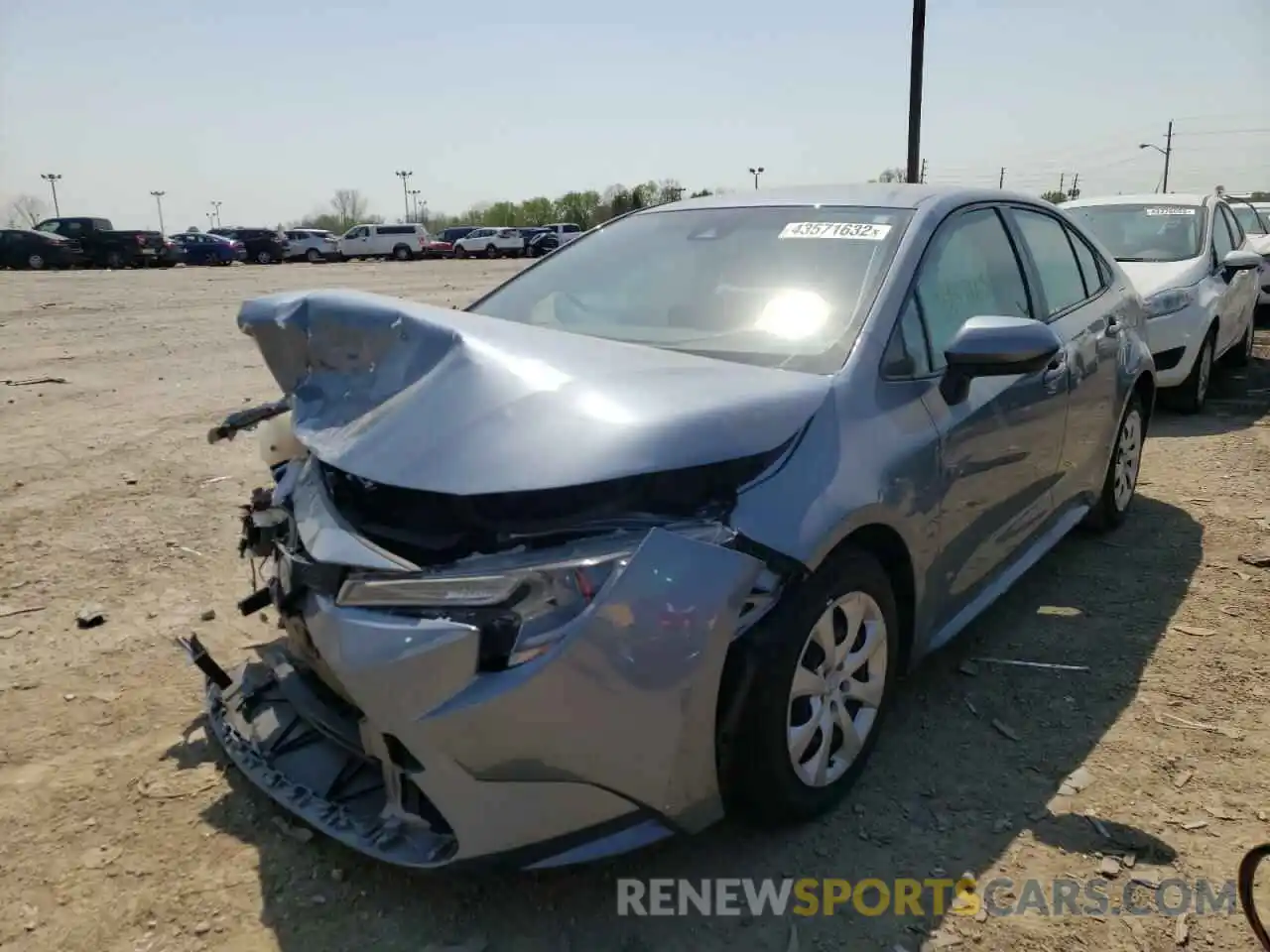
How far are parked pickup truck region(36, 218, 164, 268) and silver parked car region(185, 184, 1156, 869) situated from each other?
35.1m

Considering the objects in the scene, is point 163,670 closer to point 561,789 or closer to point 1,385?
point 561,789

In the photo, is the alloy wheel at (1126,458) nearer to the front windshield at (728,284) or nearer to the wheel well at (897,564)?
the front windshield at (728,284)

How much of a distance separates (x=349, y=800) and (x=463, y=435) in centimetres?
94

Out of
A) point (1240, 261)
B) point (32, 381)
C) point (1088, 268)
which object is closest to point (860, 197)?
point (1088, 268)

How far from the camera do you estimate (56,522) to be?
4.81 m

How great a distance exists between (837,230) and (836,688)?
1506 millimetres

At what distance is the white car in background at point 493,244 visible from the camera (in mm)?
Result: 46219

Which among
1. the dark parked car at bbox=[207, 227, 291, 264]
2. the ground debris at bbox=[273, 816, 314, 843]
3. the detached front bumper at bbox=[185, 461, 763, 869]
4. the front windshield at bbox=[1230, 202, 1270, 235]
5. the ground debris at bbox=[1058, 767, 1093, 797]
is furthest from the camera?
the dark parked car at bbox=[207, 227, 291, 264]

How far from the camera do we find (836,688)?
2508 millimetres

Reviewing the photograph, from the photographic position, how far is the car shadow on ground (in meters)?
2.19

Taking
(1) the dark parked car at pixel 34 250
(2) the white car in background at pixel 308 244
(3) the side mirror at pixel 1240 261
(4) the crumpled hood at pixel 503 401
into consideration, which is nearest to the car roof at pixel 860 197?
(4) the crumpled hood at pixel 503 401

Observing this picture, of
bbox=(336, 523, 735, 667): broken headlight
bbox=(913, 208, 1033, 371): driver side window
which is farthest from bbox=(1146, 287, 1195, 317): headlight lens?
bbox=(336, 523, 735, 667): broken headlight

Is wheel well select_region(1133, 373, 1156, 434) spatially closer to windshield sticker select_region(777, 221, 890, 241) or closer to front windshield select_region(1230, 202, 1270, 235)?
windshield sticker select_region(777, 221, 890, 241)

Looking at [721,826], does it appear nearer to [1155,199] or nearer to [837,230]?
[837,230]
